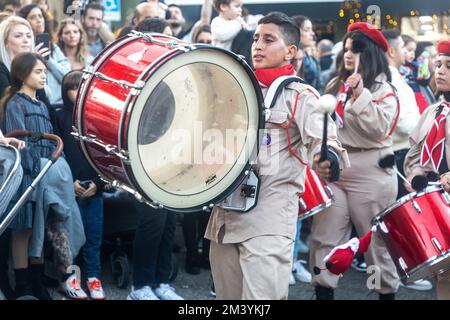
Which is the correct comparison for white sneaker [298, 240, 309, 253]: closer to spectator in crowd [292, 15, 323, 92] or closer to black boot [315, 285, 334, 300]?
spectator in crowd [292, 15, 323, 92]

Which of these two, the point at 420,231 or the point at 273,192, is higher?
the point at 273,192

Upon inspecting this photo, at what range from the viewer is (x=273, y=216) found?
157 inches

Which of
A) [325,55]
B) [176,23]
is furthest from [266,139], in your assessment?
[325,55]

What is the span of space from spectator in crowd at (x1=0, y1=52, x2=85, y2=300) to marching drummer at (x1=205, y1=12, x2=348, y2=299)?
1.49 meters

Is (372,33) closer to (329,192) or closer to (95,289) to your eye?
(329,192)

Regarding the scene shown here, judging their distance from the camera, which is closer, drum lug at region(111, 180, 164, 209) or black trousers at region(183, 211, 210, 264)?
drum lug at region(111, 180, 164, 209)

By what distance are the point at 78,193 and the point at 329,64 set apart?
176 inches

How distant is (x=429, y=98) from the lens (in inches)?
309

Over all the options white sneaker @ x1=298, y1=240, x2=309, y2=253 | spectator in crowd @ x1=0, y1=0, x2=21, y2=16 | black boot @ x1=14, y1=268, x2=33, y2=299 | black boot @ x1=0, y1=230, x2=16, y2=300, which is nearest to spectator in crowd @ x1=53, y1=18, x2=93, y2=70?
spectator in crowd @ x1=0, y1=0, x2=21, y2=16

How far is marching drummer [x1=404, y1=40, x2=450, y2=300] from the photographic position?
4918 mm

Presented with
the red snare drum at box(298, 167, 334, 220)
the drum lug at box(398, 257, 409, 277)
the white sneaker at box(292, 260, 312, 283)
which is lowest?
the white sneaker at box(292, 260, 312, 283)

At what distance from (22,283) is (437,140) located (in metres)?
2.71

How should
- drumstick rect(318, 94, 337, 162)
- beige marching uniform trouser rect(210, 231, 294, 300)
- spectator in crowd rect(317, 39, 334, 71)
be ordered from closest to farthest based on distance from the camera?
drumstick rect(318, 94, 337, 162) → beige marching uniform trouser rect(210, 231, 294, 300) → spectator in crowd rect(317, 39, 334, 71)

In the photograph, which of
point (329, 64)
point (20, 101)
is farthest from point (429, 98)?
point (20, 101)
